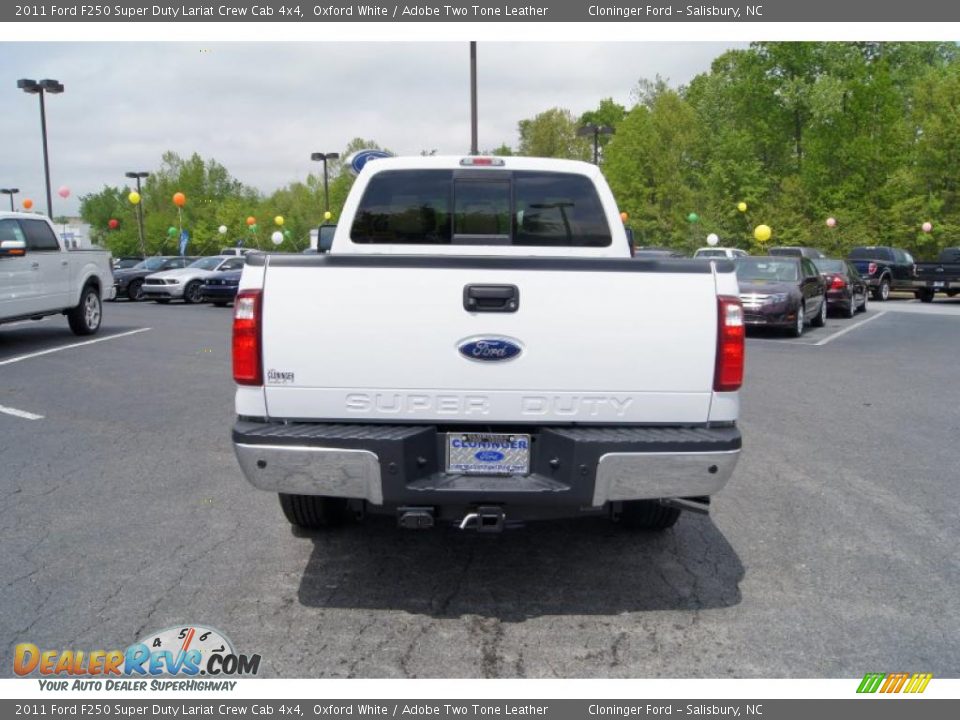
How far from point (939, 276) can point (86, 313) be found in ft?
87.3

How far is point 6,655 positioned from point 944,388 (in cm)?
1054

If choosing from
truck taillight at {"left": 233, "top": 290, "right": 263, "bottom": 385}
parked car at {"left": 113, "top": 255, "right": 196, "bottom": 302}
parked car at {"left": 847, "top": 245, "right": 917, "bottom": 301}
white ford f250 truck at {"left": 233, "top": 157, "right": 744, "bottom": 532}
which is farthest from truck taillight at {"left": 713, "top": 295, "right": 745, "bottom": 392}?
parked car at {"left": 113, "top": 255, "right": 196, "bottom": 302}

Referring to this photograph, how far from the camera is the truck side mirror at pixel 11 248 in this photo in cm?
1288

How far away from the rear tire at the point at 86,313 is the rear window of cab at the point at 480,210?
12.0 metres

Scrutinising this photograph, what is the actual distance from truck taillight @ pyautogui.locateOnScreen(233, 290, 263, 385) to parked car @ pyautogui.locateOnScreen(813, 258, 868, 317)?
20.3 metres

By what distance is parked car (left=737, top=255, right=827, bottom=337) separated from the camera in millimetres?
16578

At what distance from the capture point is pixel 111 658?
11.9ft

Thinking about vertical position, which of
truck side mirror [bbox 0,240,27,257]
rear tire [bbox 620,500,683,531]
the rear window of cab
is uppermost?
the rear window of cab

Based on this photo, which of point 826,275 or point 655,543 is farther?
point 826,275

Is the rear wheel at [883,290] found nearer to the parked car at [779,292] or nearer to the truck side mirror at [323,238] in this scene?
the parked car at [779,292]

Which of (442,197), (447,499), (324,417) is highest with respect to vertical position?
(442,197)

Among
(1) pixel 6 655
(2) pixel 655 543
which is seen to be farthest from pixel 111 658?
(2) pixel 655 543

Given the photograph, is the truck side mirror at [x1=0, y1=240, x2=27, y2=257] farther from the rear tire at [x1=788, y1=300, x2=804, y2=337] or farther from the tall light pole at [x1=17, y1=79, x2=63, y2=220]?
the tall light pole at [x1=17, y1=79, x2=63, y2=220]

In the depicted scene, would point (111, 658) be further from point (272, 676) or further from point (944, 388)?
point (944, 388)
